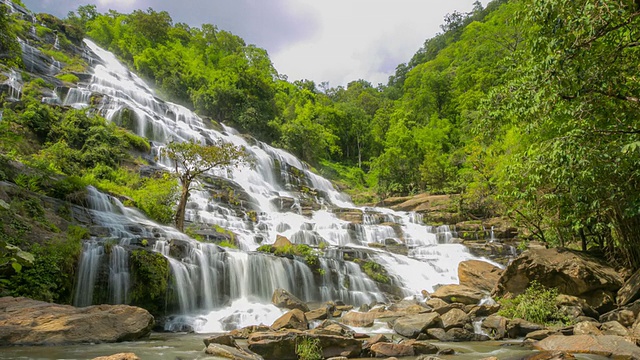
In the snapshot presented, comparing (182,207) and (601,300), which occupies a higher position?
(182,207)

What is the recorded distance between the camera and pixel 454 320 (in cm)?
992

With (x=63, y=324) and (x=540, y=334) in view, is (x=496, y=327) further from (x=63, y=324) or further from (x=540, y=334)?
(x=63, y=324)

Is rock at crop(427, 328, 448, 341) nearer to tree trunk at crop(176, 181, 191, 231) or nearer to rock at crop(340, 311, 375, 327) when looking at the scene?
rock at crop(340, 311, 375, 327)

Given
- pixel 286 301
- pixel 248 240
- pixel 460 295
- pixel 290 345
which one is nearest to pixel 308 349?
pixel 290 345

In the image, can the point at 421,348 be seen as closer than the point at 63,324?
No

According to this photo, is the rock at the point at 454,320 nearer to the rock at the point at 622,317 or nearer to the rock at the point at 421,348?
the rock at the point at 421,348

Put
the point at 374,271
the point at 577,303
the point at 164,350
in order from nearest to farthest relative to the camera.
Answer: the point at 164,350
the point at 577,303
the point at 374,271

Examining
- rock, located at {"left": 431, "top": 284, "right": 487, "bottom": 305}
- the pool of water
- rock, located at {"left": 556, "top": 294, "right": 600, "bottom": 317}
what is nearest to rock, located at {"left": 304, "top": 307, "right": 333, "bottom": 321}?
the pool of water

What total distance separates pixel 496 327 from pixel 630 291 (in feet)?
13.5

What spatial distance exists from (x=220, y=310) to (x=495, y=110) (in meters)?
10.3

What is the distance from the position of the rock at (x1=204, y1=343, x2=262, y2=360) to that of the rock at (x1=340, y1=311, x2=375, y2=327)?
16.5 feet

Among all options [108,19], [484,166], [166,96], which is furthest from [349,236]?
[108,19]

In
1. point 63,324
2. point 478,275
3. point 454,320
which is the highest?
point 63,324

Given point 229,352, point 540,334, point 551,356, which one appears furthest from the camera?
point 540,334
